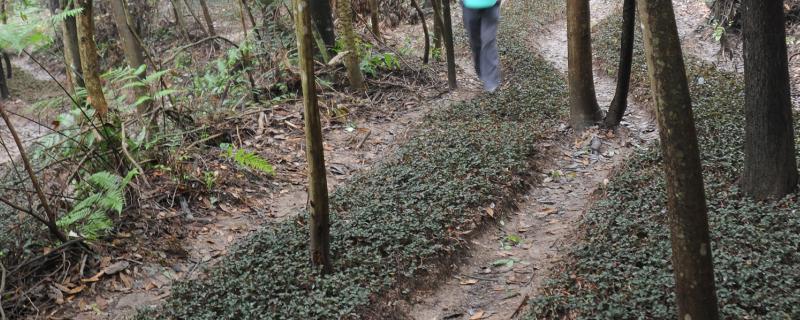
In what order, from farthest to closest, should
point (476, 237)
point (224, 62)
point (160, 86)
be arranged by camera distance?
point (224, 62), point (160, 86), point (476, 237)

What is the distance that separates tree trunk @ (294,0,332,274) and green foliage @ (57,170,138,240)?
2246mm

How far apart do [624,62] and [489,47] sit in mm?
2192

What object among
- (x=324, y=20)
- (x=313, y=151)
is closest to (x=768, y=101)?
(x=313, y=151)

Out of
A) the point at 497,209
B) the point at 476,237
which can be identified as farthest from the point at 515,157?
the point at 476,237

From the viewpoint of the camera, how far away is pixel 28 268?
20.8 feet

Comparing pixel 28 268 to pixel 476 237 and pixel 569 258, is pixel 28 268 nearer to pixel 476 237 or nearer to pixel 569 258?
pixel 476 237

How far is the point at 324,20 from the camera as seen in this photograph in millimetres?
13250

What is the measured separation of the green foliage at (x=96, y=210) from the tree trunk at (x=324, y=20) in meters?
6.84

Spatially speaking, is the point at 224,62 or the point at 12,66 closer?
the point at 224,62

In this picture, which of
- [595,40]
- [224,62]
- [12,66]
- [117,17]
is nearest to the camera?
[117,17]

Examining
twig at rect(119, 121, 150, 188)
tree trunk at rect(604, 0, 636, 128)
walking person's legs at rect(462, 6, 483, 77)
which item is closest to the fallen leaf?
twig at rect(119, 121, 150, 188)

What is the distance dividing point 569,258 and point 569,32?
477 cm

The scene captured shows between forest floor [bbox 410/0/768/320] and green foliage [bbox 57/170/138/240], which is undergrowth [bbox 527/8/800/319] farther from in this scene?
green foliage [bbox 57/170/138/240]

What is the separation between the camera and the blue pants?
33.0ft
